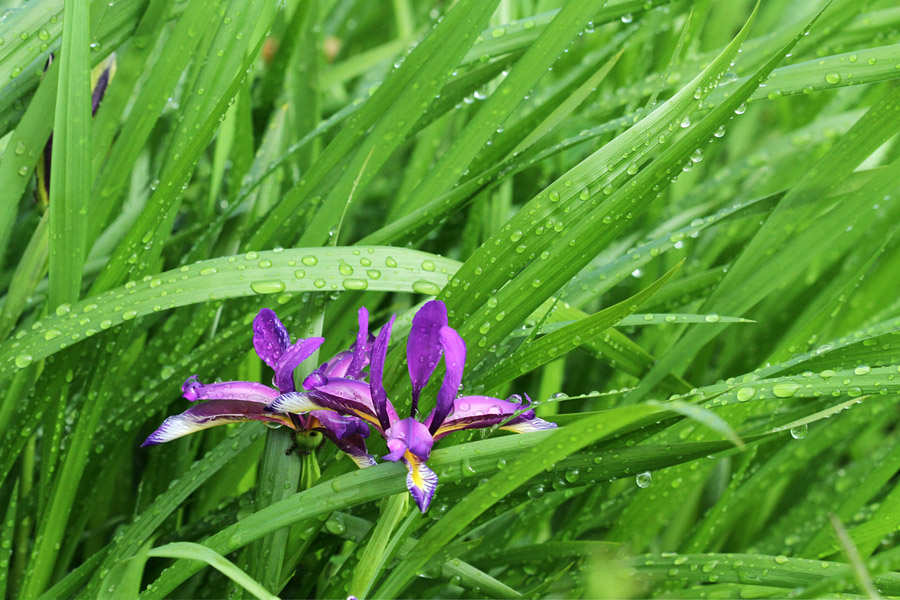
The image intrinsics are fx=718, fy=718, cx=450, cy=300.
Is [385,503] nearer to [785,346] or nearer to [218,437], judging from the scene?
[218,437]

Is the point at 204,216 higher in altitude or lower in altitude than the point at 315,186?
lower

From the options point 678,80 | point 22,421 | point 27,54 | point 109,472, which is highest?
point 27,54

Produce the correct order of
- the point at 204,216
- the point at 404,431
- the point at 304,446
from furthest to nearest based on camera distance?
the point at 204,216
the point at 304,446
the point at 404,431

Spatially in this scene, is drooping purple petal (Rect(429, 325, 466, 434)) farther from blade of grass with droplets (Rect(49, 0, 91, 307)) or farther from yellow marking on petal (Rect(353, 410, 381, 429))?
blade of grass with droplets (Rect(49, 0, 91, 307))

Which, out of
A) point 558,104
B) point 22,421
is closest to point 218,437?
point 22,421

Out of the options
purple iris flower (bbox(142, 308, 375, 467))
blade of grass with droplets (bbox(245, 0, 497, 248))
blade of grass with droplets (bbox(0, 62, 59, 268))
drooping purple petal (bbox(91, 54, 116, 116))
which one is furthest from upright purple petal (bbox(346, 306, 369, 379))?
drooping purple petal (bbox(91, 54, 116, 116))

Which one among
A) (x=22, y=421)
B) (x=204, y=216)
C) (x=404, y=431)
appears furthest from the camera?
(x=204, y=216)

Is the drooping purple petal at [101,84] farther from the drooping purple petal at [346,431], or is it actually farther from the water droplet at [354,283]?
the drooping purple petal at [346,431]
